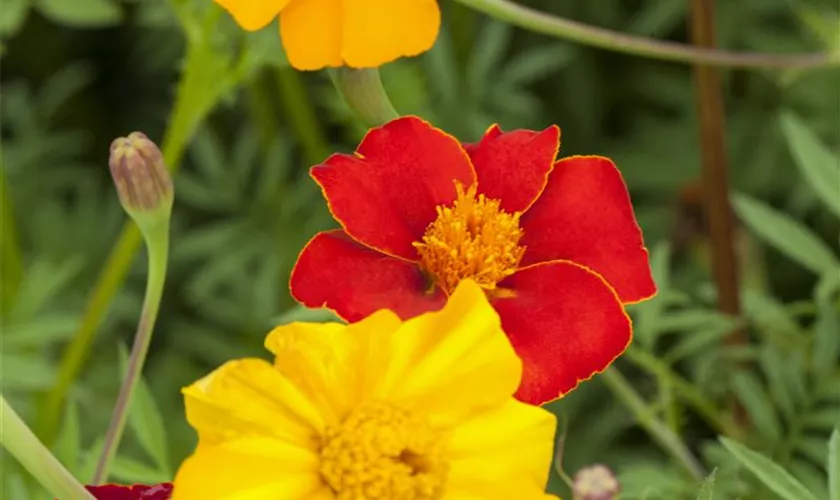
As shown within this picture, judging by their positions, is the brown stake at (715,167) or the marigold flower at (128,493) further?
the brown stake at (715,167)

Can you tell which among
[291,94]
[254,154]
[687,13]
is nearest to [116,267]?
[291,94]

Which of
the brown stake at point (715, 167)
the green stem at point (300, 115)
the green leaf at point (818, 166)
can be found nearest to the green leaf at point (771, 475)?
the green leaf at point (818, 166)

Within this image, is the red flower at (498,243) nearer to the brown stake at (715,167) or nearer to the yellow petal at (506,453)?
the yellow petal at (506,453)

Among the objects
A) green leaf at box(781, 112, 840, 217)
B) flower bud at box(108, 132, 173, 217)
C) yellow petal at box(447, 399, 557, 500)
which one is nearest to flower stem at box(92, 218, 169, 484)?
flower bud at box(108, 132, 173, 217)

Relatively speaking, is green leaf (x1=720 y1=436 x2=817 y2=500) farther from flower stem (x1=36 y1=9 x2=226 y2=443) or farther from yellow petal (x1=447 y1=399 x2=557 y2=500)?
flower stem (x1=36 y1=9 x2=226 y2=443)

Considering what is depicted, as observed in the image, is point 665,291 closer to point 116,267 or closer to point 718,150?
point 718,150

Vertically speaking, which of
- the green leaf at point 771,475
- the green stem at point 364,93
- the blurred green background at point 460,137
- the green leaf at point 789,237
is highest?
the green stem at point 364,93
